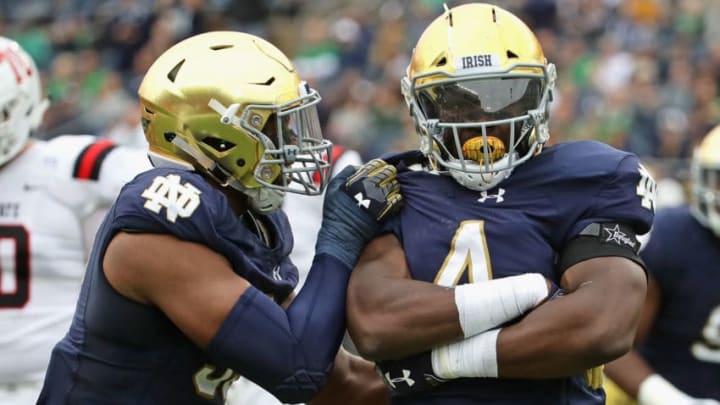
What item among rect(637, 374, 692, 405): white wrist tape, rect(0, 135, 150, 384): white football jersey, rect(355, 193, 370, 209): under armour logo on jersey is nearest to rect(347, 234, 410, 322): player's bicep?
rect(355, 193, 370, 209): under armour logo on jersey

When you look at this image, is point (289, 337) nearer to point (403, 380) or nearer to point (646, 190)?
point (403, 380)

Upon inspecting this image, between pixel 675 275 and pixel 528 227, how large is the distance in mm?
2001

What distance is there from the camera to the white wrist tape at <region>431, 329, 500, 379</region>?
9.16 feet

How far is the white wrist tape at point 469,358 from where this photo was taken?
110 inches

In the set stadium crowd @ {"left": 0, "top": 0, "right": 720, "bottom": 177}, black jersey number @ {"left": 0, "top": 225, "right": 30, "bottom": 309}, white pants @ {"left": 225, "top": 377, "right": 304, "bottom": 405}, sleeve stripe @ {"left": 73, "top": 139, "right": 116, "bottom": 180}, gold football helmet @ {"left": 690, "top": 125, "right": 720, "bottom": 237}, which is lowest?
stadium crowd @ {"left": 0, "top": 0, "right": 720, "bottom": 177}

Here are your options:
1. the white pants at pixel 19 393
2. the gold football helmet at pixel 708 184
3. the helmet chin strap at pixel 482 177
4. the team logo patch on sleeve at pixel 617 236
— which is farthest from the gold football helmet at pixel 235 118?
the gold football helmet at pixel 708 184

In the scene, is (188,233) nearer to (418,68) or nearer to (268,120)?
(268,120)

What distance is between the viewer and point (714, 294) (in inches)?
186

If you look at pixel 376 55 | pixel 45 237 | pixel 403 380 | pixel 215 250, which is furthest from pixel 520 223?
pixel 376 55

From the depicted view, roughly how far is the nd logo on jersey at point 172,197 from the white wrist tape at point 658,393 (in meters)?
2.33

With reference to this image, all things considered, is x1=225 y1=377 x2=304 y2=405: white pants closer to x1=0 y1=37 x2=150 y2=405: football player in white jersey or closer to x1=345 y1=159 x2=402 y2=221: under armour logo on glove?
x1=0 y1=37 x2=150 y2=405: football player in white jersey

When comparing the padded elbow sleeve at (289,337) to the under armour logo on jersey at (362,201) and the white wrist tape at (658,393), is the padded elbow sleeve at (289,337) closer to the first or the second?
the under armour logo on jersey at (362,201)

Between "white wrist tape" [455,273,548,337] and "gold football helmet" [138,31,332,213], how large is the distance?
60cm

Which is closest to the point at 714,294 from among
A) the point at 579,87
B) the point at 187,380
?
the point at 187,380
